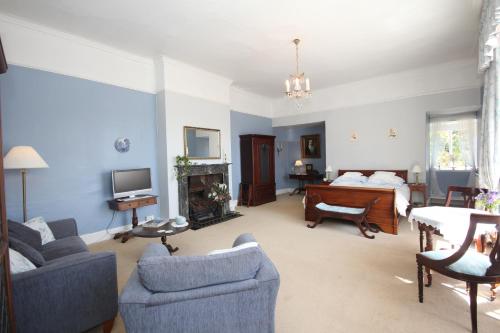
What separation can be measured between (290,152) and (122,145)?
5.70 meters

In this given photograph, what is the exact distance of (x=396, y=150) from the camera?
217 inches

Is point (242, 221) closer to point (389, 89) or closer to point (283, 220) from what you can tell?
point (283, 220)

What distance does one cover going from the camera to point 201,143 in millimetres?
5180

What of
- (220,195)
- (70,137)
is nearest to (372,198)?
(220,195)

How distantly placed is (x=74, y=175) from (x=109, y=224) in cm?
99

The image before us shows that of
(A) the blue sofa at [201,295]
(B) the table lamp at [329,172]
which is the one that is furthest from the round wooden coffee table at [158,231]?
(B) the table lamp at [329,172]

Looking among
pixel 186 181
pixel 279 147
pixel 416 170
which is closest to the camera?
pixel 186 181

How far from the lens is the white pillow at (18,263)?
61.8 inches

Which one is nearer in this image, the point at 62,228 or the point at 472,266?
the point at 472,266

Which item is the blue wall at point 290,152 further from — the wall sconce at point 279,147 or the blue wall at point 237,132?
the blue wall at point 237,132

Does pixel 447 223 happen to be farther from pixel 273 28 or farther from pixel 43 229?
pixel 43 229

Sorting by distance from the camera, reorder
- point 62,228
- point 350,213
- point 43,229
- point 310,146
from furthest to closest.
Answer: point 310,146 < point 350,213 < point 62,228 < point 43,229

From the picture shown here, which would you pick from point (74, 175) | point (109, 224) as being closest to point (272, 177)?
point (109, 224)

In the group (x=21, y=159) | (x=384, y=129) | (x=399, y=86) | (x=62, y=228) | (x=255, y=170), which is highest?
(x=399, y=86)
